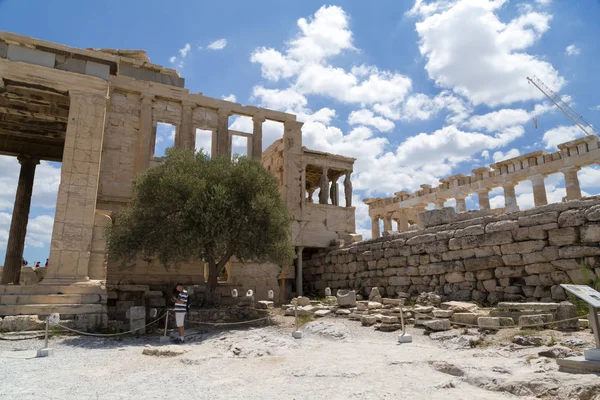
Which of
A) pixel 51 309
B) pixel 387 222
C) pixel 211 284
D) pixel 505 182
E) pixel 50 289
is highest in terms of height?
pixel 505 182

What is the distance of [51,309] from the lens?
10680 mm

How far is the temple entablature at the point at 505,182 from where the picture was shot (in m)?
22.4

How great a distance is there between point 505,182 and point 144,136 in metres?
21.1

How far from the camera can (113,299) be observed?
48.1 ft

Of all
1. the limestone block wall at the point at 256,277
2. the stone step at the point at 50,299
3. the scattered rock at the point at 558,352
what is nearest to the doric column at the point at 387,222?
the limestone block wall at the point at 256,277

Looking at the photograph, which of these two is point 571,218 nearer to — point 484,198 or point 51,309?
point 51,309

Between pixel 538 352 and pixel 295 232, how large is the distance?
575 inches

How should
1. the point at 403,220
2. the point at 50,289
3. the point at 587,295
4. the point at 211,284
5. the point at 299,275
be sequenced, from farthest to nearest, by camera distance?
the point at 403,220
the point at 299,275
the point at 211,284
the point at 50,289
the point at 587,295

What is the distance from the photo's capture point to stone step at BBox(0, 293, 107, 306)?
10.6m

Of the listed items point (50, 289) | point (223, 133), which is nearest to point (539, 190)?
point (223, 133)

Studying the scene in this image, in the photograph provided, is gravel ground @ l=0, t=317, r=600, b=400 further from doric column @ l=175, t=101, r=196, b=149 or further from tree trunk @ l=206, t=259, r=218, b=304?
doric column @ l=175, t=101, r=196, b=149

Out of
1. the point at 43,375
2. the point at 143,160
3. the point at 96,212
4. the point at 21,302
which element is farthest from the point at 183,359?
the point at 143,160

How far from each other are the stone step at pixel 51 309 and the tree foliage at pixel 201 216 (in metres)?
2.17

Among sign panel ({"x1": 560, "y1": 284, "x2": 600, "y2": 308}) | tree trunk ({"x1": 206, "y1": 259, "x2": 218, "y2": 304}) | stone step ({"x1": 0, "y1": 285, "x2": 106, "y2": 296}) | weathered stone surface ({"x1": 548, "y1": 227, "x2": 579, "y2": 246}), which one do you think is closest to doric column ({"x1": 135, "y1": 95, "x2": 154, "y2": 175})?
tree trunk ({"x1": 206, "y1": 259, "x2": 218, "y2": 304})
